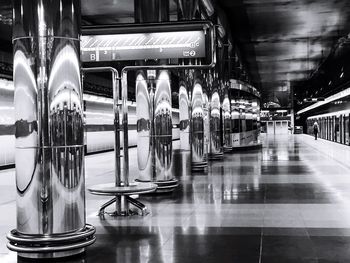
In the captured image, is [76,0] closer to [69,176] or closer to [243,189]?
[69,176]

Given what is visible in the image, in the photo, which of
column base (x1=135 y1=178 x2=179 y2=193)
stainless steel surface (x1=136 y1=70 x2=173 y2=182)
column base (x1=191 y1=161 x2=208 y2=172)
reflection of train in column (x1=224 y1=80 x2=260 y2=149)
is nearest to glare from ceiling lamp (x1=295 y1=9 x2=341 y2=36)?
reflection of train in column (x1=224 y1=80 x2=260 y2=149)

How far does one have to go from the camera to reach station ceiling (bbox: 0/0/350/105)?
61.2ft

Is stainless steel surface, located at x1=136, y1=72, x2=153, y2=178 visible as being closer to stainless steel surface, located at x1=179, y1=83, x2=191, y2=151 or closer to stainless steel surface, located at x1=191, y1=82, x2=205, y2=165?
stainless steel surface, located at x1=179, y1=83, x2=191, y2=151

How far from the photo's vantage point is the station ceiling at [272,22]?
1866 centimetres

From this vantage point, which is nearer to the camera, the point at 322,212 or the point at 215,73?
the point at 322,212

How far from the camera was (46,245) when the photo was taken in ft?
19.7

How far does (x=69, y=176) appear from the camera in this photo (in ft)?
20.2

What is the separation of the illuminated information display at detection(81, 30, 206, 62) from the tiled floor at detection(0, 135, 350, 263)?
2.63 meters

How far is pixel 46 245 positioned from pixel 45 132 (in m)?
1.28

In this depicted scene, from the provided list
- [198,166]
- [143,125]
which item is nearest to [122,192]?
[143,125]

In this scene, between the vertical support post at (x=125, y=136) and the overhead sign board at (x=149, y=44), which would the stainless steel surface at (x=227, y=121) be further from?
the overhead sign board at (x=149, y=44)

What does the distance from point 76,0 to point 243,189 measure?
7.07m

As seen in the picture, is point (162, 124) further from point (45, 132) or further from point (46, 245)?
point (46, 245)

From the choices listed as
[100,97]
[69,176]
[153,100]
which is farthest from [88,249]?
[100,97]
